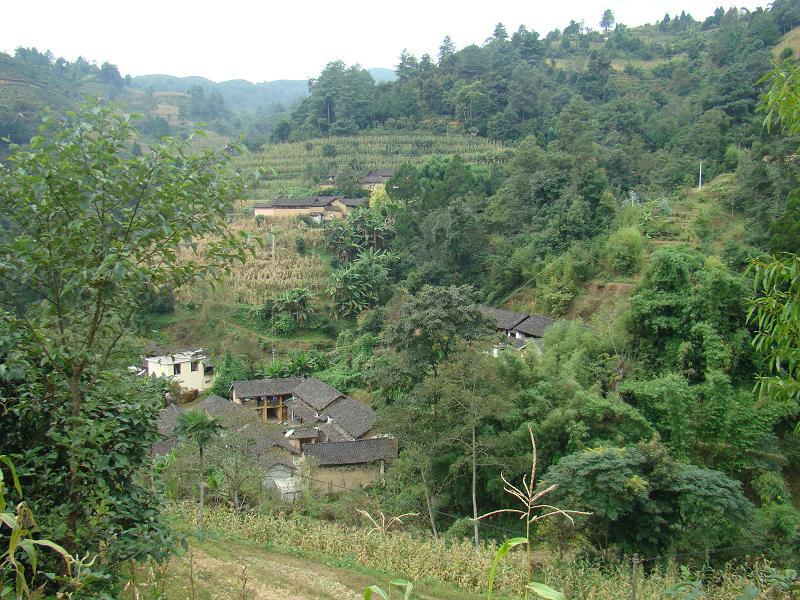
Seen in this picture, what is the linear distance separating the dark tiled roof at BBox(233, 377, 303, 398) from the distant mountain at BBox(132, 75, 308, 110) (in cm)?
9000

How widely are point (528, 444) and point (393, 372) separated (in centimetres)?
389

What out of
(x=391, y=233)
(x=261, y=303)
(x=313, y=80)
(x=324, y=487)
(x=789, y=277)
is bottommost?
(x=324, y=487)

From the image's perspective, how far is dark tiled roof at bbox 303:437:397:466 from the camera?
49.0 feet

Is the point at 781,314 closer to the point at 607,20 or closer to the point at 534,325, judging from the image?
the point at 534,325

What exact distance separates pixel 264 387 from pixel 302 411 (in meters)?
2.21

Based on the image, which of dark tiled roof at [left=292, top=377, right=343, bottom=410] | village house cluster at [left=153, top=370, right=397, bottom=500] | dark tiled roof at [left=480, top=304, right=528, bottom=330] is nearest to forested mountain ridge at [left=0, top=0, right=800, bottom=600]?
dark tiled roof at [left=480, top=304, right=528, bottom=330]

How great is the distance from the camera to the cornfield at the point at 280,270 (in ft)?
81.4

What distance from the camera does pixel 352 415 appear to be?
1739cm

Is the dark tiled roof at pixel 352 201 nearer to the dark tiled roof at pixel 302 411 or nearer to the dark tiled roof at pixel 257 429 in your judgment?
the dark tiled roof at pixel 302 411

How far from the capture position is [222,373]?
69.4ft

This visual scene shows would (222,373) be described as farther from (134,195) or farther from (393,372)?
(134,195)

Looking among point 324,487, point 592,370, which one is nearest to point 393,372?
point 324,487

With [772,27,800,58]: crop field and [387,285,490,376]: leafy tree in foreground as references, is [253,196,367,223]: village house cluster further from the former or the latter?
[772,27,800,58]: crop field

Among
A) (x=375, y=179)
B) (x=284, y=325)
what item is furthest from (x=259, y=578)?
(x=375, y=179)
